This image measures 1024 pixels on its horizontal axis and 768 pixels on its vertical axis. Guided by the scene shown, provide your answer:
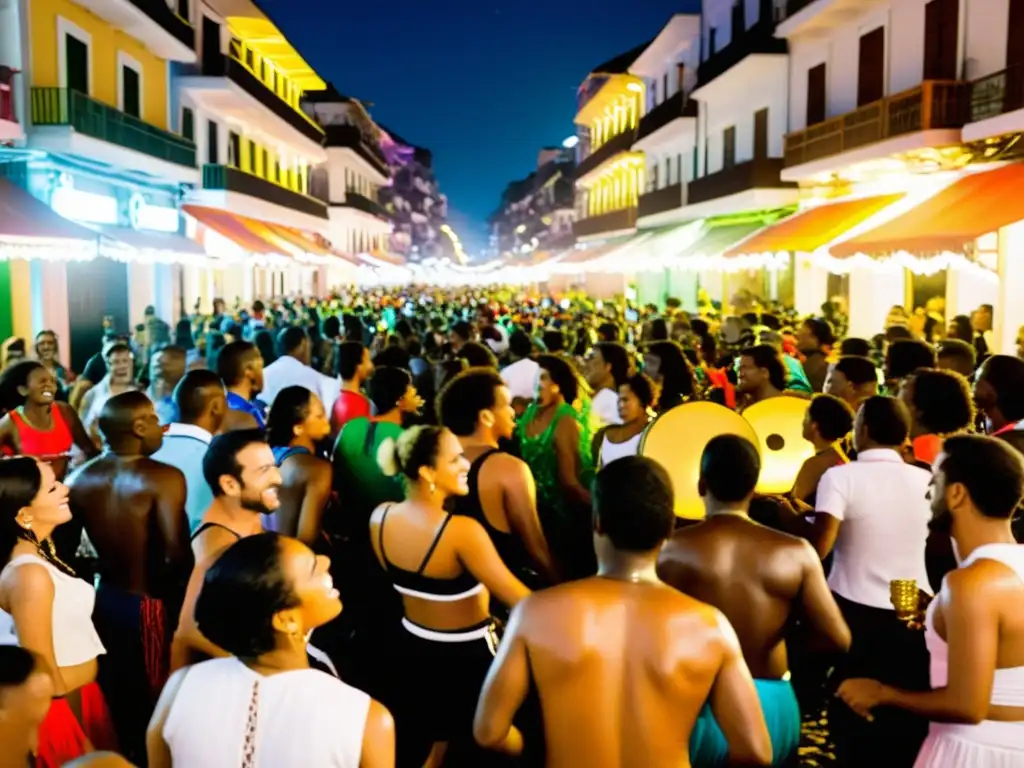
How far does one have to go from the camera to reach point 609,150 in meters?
46.9

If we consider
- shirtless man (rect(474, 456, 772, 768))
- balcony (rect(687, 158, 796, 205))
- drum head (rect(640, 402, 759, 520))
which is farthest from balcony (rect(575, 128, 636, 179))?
shirtless man (rect(474, 456, 772, 768))

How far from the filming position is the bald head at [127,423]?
4762mm

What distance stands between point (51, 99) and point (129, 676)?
16.1m

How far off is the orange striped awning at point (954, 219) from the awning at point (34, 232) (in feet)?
35.4

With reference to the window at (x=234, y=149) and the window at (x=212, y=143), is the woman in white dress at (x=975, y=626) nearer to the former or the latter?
the window at (x=212, y=143)

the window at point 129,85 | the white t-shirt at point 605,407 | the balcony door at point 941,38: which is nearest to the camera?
the white t-shirt at point 605,407

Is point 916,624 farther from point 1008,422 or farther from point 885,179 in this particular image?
point 885,179

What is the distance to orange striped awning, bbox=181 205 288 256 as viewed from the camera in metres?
26.8

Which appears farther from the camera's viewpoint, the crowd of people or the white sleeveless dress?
the white sleeveless dress

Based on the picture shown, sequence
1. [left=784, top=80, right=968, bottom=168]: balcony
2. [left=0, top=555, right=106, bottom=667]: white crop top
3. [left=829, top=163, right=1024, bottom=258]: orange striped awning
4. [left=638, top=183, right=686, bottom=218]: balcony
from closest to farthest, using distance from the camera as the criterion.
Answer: [left=0, top=555, right=106, bottom=667]: white crop top → [left=829, top=163, right=1024, bottom=258]: orange striped awning → [left=784, top=80, right=968, bottom=168]: balcony → [left=638, top=183, right=686, bottom=218]: balcony

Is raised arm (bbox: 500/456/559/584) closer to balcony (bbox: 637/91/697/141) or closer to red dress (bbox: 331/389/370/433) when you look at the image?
red dress (bbox: 331/389/370/433)

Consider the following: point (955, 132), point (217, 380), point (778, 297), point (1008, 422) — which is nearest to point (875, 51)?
point (955, 132)

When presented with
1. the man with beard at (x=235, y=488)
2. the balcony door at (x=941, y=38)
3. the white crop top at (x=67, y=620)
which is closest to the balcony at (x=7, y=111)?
the balcony door at (x=941, y=38)

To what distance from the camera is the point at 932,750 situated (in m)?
3.28
